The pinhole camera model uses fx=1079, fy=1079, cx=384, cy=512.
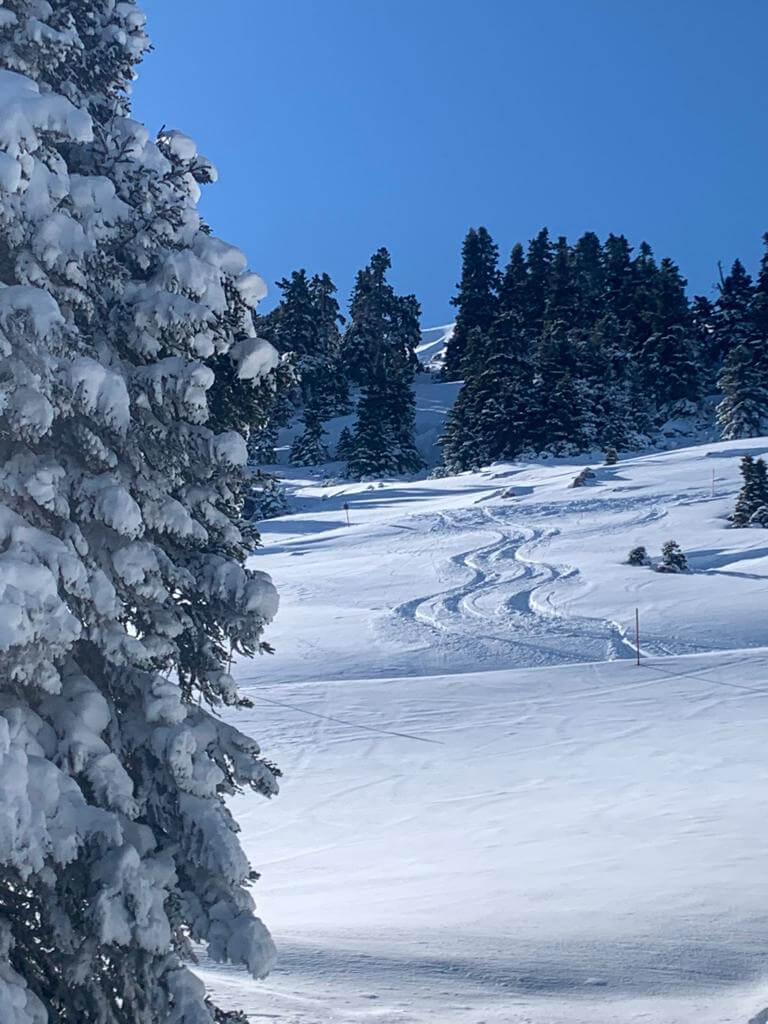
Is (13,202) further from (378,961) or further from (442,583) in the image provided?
(442,583)

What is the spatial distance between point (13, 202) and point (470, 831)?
10373 mm

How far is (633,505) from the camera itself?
1563 inches

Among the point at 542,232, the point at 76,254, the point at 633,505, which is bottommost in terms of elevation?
the point at 633,505

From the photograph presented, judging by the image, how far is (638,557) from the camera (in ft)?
99.3

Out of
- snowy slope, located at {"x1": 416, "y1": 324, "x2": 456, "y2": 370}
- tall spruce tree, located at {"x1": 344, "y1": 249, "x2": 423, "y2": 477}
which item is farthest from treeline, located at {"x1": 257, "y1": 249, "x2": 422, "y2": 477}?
snowy slope, located at {"x1": 416, "y1": 324, "x2": 456, "y2": 370}

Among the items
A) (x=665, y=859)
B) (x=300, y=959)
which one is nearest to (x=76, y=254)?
(x=300, y=959)

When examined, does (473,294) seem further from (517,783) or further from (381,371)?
(517,783)

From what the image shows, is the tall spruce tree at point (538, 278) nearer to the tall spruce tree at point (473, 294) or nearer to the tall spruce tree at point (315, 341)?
the tall spruce tree at point (473, 294)

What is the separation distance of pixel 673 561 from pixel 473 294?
58757mm

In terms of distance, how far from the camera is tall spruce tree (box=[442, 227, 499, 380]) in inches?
3319

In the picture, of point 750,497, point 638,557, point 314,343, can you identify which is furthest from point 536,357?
point 638,557

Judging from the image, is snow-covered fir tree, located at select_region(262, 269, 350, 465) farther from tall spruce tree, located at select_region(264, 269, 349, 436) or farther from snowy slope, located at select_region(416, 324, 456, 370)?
snowy slope, located at select_region(416, 324, 456, 370)

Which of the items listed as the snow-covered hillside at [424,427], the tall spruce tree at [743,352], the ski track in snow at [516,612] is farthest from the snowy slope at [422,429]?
the ski track in snow at [516,612]

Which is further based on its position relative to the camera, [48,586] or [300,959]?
[300,959]
